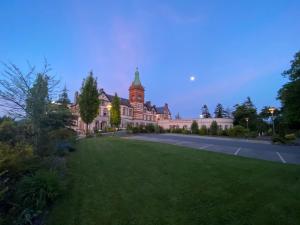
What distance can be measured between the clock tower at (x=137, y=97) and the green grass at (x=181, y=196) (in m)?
63.1

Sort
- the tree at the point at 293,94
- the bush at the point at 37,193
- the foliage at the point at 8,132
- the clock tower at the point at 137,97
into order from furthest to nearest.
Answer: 1. the clock tower at the point at 137,97
2. the tree at the point at 293,94
3. the foliage at the point at 8,132
4. the bush at the point at 37,193

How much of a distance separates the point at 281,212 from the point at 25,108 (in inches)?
463

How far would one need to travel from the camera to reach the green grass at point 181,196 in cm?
501

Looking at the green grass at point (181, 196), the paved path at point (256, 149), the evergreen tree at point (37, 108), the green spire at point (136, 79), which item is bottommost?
the green grass at point (181, 196)

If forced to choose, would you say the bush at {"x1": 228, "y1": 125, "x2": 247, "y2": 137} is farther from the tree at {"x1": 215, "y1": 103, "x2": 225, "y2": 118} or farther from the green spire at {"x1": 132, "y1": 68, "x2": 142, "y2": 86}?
the tree at {"x1": 215, "y1": 103, "x2": 225, "y2": 118}

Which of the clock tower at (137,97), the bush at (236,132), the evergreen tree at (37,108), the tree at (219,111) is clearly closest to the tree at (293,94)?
the bush at (236,132)

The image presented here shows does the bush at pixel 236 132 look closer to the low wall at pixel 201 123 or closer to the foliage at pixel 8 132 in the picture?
the low wall at pixel 201 123

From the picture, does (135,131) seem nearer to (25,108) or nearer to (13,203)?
(25,108)

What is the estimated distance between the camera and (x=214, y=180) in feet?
24.1

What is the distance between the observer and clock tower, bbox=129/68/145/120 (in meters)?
72.2

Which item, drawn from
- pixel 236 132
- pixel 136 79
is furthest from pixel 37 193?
pixel 136 79

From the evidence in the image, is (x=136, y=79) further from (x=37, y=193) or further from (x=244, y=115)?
(x=37, y=193)

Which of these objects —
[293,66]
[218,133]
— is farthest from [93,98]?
[293,66]

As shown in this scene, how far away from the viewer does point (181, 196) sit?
6.09 m
